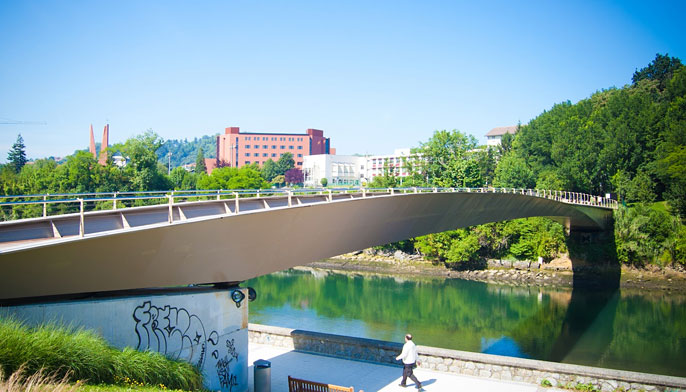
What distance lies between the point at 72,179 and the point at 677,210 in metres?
61.1

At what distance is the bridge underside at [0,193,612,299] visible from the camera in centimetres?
920

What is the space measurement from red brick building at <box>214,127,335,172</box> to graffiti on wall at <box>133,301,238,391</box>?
123 meters

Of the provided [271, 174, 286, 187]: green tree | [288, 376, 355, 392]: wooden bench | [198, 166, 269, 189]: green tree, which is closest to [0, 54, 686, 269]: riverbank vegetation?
[198, 166, 269, 189]: green tree

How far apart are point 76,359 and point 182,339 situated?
11.0 feet

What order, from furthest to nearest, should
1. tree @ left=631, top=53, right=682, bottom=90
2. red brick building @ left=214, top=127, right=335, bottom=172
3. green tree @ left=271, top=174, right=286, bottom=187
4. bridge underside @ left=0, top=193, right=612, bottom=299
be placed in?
1. red brick building @ left=214, top=127, right=335, bottom=172
2. green tree @ left=271, top=174, right=286, bottom=187
3. tree @ left=631, top=53, right=682, bottom=90
4. bridge underside @ left=0, top=193, right=612, bottom=299

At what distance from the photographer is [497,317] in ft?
117

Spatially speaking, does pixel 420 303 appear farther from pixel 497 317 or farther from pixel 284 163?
pixel 284 163

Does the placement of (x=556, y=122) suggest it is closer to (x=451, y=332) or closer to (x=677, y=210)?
(x=677, y=210)

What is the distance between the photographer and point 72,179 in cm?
5591

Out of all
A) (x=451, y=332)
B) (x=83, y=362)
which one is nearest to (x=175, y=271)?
(x=83, y=362)

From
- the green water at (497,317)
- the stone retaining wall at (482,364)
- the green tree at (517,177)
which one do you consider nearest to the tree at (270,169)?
the green tree at (517,177)

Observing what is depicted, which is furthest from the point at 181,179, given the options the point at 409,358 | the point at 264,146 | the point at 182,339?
the point at 182,339

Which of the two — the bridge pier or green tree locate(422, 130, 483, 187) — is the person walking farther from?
green tree locate(422, 130, 483, 187)

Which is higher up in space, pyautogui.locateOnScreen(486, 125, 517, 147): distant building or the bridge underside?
pyautogui.locateOnScreen(486, 125, 517, 147): distant building
